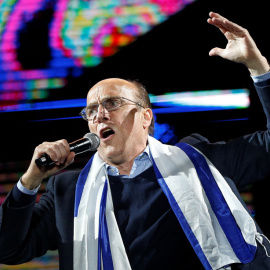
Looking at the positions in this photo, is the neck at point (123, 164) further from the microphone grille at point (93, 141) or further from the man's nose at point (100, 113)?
the microphone grille at point (93, 141)

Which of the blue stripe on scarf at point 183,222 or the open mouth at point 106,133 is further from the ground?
the open mouth at point 106,133

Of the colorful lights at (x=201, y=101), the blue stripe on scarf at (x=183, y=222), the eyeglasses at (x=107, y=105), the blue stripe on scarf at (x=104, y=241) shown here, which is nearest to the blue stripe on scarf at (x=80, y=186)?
the blue stripe on scarf at (x=104, y=241)

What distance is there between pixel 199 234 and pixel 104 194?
1.43 ft

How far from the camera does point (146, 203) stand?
1870 millimetres

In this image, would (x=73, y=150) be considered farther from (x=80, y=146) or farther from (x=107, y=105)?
(x=107, y=105)

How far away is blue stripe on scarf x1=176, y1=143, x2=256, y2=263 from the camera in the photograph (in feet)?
5.58

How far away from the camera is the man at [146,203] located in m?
1.72

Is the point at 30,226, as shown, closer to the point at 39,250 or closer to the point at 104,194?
the point at 39,250

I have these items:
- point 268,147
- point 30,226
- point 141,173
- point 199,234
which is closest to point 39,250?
point 30,226

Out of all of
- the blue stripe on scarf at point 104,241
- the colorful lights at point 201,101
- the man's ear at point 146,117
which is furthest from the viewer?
the colorful lights at point 201,101

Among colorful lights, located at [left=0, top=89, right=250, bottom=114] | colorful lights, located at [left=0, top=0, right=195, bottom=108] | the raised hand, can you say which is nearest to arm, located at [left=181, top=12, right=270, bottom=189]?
the raised hand

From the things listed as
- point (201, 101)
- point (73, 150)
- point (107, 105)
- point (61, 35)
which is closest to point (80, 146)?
point (73, 150)

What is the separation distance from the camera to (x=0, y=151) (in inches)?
115

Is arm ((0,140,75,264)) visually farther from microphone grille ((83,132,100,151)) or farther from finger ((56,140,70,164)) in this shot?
microphone grille ((83,132,100,151))
